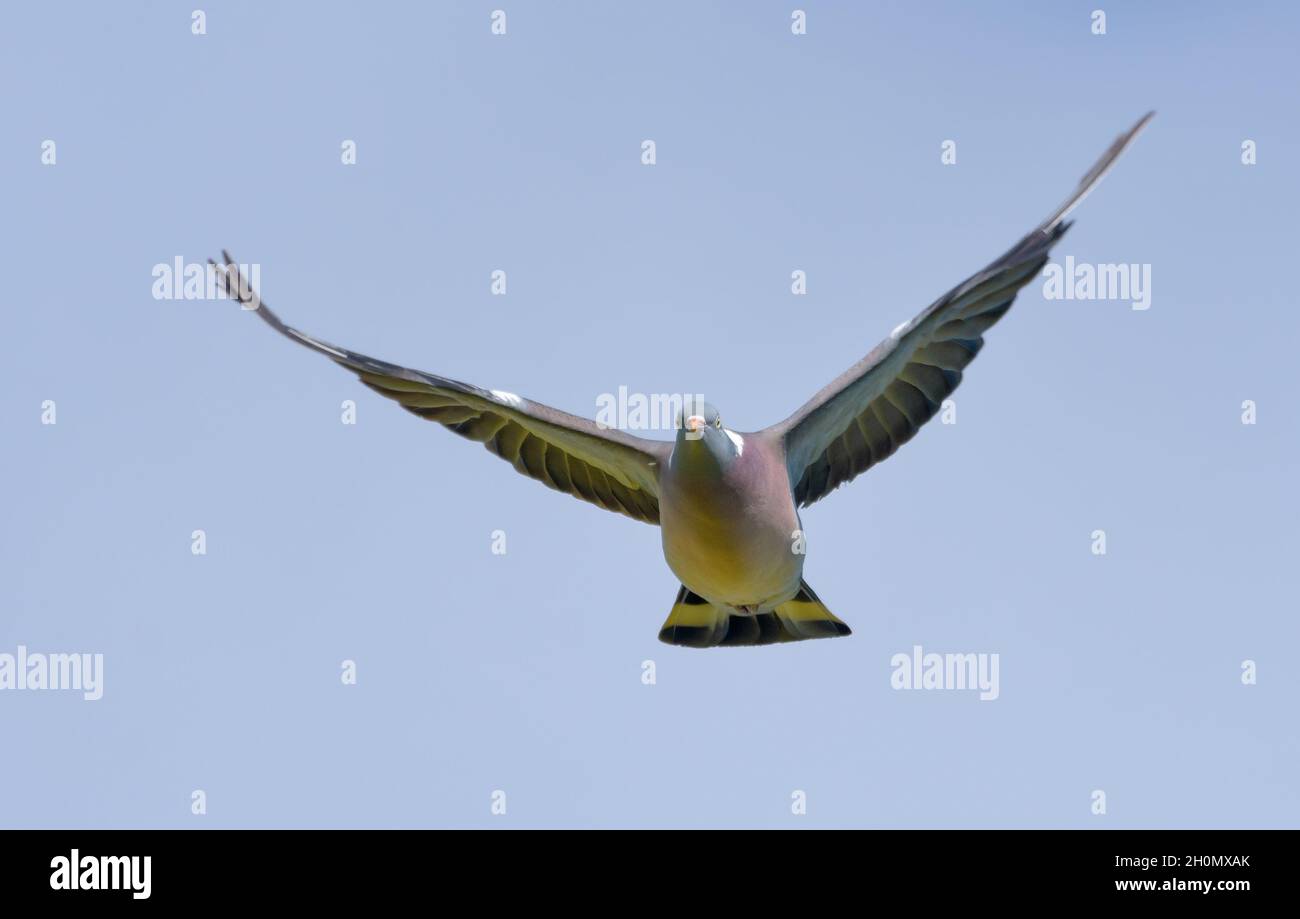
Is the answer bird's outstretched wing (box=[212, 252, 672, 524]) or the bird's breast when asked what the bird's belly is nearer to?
the bird's breast

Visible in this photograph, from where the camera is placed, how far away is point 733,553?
10320 mm

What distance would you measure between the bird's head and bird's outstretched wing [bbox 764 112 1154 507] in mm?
661

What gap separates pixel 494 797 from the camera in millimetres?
11258

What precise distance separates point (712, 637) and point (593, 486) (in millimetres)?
1277

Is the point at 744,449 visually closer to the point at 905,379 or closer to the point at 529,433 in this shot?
the point at 905,379

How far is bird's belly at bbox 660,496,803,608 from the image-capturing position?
1027cm

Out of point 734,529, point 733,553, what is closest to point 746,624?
point 733,553

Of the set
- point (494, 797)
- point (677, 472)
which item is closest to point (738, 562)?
point (677, 472)

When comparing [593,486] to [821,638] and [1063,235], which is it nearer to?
[821,638]

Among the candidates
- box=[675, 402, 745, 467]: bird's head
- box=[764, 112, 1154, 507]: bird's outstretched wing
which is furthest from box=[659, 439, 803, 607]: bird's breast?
box=[764, 112, 1154, 507]: bird's outstretched wing

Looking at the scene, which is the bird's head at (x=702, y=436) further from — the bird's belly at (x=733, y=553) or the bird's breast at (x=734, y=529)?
the bird's belly at (x=733, y=553)

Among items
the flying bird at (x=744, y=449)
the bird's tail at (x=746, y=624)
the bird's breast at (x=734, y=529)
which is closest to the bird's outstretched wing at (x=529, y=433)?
the flying bird at (x=744, y=449)

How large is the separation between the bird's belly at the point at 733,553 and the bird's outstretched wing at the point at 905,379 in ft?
2.15

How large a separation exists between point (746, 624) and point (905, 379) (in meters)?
1.81
